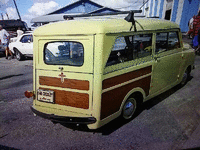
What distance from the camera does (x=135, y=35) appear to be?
9.34 ft

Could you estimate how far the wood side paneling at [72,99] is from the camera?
8.25 ft

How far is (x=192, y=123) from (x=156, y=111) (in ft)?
2.57

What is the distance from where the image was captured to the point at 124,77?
2729 mm

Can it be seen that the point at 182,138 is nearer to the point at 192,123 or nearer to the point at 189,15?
the point at 192,123

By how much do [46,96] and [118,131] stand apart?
1.58 meters

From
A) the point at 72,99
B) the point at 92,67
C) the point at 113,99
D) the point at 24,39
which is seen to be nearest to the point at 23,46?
the point at 24,39

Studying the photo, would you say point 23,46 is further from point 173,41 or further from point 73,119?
point 173,41

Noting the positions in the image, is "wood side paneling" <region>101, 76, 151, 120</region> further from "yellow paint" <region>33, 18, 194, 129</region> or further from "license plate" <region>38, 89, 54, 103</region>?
"license plate" <region>38, 89, 54, 103</region>

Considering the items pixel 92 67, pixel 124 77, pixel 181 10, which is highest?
pixel 181 10

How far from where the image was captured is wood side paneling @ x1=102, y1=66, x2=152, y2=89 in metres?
2.46

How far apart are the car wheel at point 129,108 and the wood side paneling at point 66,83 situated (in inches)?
41.8

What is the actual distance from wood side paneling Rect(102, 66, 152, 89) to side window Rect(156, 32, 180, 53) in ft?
2.09

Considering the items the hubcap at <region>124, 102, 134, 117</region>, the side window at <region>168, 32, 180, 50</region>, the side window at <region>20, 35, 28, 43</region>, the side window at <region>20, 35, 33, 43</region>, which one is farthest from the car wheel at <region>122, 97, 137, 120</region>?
the side window at <region>20, 35, 28, 43</region>

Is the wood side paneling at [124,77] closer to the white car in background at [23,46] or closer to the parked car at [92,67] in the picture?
the parked car at [92,67]
